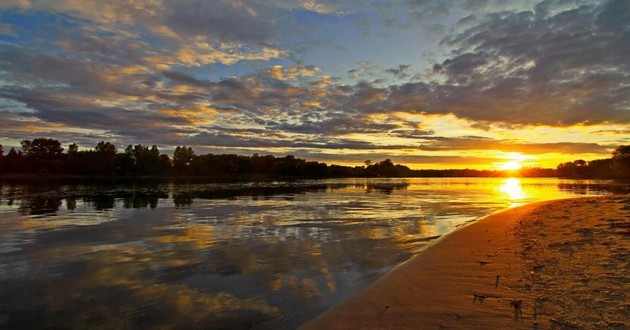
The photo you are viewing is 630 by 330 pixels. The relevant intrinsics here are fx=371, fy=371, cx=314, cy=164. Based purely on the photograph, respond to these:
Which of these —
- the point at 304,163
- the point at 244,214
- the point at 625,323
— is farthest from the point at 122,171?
the point at 625,323

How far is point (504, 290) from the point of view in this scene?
20.8ft

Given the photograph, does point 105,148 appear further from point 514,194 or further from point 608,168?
point 608,168

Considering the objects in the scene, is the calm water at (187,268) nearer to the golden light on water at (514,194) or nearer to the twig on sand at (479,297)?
the twig on sand at (479,297)

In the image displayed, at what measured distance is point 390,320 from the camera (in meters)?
5.40

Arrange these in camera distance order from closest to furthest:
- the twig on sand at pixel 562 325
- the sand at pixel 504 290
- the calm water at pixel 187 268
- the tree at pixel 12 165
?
the twig on sand at pixel 562 325, the sand at pixel 504 290, the calm water at pixel 187 268, the tree at pixel 12 165

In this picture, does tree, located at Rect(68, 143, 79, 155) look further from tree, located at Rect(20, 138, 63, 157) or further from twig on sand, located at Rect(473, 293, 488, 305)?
twig on sand, located at Rect(473, 293, 488, 305)

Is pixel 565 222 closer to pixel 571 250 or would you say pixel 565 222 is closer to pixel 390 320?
pixel 571 250

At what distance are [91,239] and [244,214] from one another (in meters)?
8.72

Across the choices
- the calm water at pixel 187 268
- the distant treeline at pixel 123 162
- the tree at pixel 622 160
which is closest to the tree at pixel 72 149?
the distant treeline at pixel 123 162

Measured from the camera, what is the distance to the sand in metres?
5.07

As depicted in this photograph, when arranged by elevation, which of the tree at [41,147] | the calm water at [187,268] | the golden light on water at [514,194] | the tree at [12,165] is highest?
the tree at [41,147]

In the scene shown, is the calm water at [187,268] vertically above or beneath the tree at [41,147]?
beneath

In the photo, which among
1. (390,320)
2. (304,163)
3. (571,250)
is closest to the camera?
(390,320)

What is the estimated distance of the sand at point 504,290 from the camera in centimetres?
507
